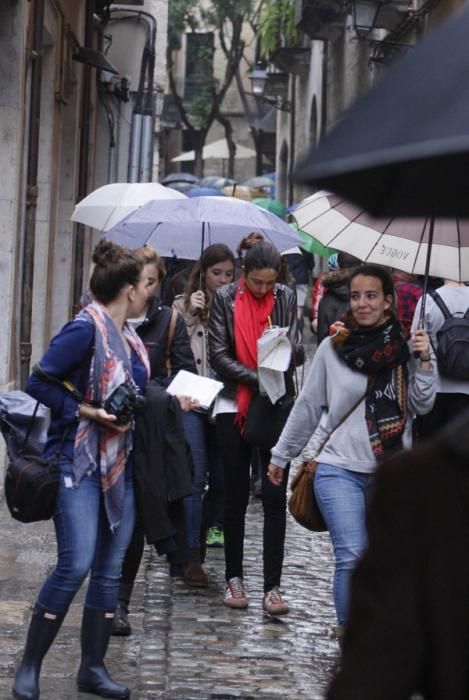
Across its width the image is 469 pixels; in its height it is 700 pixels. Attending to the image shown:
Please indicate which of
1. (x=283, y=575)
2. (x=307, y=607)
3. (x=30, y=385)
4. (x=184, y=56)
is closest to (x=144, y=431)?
(x=30, y=385)

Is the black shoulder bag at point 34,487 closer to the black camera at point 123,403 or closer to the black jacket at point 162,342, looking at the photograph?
the black camera at point 123,403

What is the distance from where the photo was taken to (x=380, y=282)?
5.91 meters

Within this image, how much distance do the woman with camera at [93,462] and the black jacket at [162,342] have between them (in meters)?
1.37

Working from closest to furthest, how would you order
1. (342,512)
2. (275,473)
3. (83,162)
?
(342,512)
(275,473)
(83,162)

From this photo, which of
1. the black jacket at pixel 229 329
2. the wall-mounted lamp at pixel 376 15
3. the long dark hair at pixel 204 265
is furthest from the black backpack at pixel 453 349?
the wall-mounted lamp at pixel 376 15

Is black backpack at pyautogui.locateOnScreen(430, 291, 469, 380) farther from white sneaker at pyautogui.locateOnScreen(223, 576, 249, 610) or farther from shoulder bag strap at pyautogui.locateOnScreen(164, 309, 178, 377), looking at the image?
white sneaker at pyautogui.locateOnScreen(223, 576, 249, 610)

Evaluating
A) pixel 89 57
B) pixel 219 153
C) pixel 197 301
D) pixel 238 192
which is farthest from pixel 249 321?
pixel 219 153

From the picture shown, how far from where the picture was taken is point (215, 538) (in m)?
8.91

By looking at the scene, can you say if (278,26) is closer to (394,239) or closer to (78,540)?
(394,239)

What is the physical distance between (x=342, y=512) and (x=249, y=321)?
6.28ft

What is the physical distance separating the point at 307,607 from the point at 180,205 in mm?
3043

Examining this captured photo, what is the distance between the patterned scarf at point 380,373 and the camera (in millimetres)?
5848

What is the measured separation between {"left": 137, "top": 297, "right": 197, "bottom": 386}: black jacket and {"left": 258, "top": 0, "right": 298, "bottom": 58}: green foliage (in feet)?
77.9

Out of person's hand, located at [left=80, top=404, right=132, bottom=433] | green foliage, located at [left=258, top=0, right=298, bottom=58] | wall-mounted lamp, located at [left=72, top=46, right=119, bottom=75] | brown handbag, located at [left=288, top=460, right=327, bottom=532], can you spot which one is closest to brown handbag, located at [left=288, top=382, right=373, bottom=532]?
brown handbag, located at [left=288, top=460, right=327, bottom=532]
